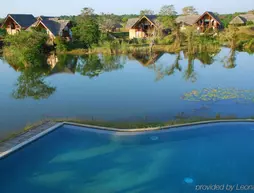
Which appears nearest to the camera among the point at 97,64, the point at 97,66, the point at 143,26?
the point at 97,66

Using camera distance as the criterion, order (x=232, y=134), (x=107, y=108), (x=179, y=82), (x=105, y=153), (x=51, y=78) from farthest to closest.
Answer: (x=51, y=78) < (x=179, y=82) < (x=107, y=108) < (x=232, y=134) < (x=105, y=153)

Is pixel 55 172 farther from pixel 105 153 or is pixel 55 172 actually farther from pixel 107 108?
pixel 107 108

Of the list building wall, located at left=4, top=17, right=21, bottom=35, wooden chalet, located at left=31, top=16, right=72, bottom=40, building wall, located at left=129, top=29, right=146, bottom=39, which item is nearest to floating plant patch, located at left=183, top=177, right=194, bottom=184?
wooden chalet, located at left=31, top=16, right=72, bottom=40

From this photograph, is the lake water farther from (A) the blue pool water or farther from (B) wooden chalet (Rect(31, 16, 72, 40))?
(B) wooden chalet (Rect(31, 16, 72, 40))

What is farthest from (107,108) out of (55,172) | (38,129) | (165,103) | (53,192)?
(53,192)

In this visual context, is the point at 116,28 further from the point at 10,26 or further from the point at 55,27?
the point at 55,27

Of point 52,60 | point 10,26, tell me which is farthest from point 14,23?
point 52,60

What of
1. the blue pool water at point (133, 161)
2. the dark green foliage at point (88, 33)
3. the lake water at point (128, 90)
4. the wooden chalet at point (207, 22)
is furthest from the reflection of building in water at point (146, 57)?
the wooden chalet at point (207, 22)
